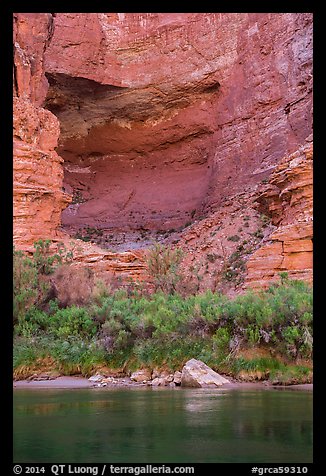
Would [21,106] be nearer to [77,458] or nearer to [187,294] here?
[187,294]

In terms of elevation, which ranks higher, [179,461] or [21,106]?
[21,106]

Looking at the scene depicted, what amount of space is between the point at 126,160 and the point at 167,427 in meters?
32.0

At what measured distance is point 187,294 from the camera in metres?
19.6

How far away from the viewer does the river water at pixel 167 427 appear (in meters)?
6.66

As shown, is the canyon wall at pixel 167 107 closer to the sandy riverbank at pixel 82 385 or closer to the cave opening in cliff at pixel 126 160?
the cave opening in cliff at pixel 126 160

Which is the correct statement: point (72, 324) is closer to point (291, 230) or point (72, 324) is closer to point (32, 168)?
point (291, 230)

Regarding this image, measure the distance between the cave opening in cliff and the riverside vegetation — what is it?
17.5 metres

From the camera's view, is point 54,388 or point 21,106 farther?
point 21,106

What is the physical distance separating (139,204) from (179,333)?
77.5 feet

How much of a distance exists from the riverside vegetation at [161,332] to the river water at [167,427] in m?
1.43

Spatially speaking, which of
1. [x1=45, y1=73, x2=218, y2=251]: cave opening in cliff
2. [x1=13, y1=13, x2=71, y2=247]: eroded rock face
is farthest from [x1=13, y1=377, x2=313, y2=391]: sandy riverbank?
[x1=45, y1=73, x2=218, y2=251]: cave opening in cliff

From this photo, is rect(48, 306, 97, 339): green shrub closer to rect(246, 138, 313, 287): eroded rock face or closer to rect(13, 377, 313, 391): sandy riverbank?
rect(13, 377, 313, 391): sandy riverbank

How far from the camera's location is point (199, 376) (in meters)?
12.0

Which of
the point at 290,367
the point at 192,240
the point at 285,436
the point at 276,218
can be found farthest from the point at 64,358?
the point at 192,240
